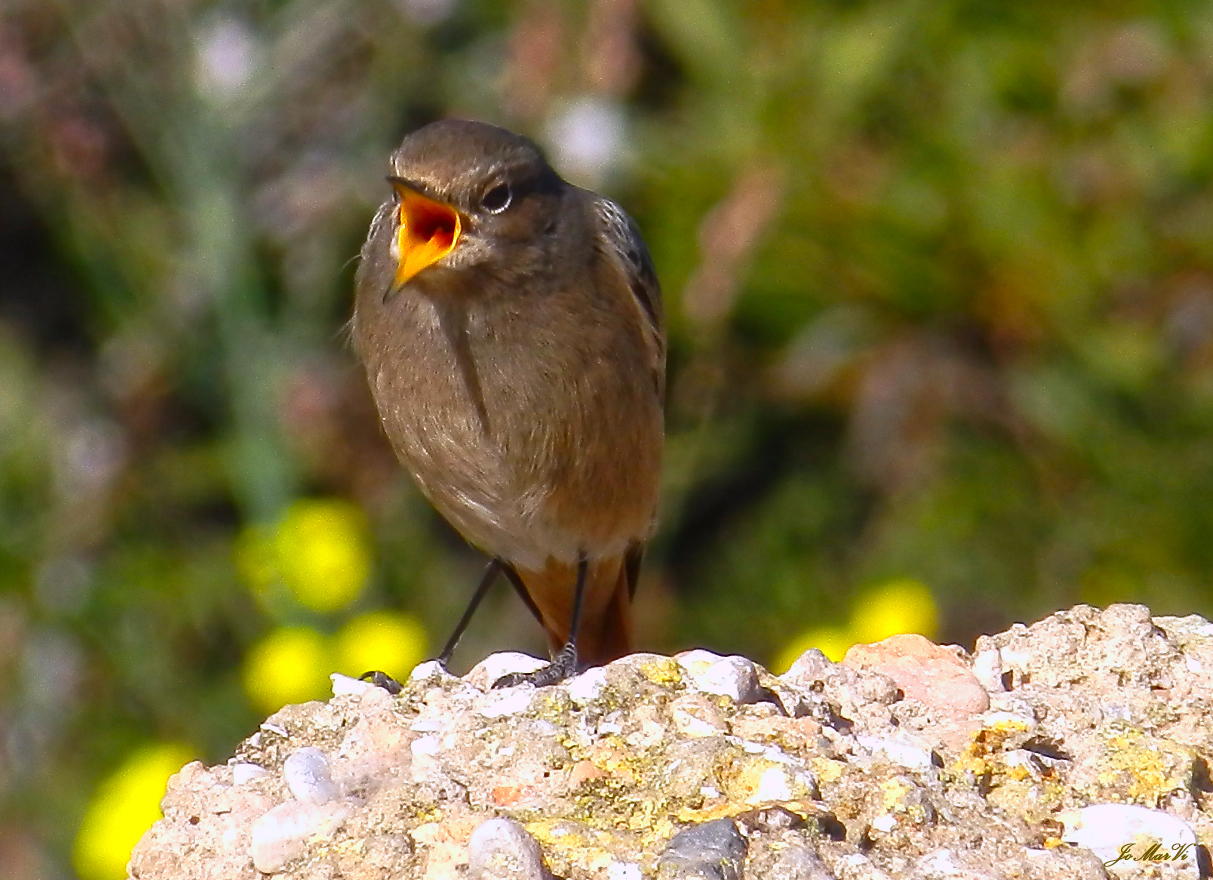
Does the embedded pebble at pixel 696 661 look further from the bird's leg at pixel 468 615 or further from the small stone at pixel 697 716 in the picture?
the bird's leg at pixel 468 615

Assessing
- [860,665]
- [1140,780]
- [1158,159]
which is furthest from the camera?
[1158,159]

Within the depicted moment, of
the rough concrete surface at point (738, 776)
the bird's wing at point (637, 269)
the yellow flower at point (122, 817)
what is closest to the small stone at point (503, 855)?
the rough concrete surface at point (738, 776)

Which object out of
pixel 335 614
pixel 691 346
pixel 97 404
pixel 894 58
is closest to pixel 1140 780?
pixel 335 614

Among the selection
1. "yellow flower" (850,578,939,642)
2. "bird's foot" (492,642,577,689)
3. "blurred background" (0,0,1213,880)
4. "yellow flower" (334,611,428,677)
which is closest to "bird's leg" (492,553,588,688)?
"bird's foot" (492,642,577,689)

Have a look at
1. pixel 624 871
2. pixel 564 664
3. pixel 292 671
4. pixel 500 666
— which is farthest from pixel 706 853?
pixel 292 671

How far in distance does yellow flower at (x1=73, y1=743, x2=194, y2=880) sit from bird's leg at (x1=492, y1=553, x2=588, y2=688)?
927 mm

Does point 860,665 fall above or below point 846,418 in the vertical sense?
below

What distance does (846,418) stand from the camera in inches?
294

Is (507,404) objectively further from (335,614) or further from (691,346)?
(691,346)

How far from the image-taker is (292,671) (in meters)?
4.85

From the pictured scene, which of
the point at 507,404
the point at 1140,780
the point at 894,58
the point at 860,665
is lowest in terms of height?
the point at 1140,780

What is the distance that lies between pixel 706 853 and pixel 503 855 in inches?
10.6

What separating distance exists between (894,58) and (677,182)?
938 mm

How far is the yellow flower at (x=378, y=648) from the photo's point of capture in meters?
4.93
